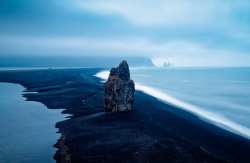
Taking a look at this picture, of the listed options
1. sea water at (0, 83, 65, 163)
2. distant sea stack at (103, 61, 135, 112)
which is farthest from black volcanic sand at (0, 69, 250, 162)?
distant sea stack at (103, 61, 135, 112)

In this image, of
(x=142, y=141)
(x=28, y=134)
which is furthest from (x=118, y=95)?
(x=28, y=134)

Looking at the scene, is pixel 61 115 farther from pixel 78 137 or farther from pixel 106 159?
pixel 106 159

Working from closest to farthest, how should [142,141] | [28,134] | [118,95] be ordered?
[142,141], [28,134], [118,95]

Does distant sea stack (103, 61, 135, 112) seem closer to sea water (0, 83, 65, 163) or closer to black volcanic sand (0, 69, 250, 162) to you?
black volcanic sand (0, 69, 250, 162)

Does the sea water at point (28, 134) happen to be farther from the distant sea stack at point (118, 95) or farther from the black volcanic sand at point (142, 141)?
the distant sea stack at point (118, 95)

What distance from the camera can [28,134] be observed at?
12.7 meters

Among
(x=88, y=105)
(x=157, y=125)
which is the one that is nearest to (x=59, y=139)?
(x=157, y=125)

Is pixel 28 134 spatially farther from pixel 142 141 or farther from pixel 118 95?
pixel 142 141

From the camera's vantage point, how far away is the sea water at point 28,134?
978 centimetres

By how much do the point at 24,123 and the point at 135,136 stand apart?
10.3m

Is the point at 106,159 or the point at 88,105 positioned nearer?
the point at 106,159

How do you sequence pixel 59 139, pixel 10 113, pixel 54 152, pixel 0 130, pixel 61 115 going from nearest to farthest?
pixel 54 152
pixel 59 139
pixel 0 130
pixel 61 115
pixel 10 113

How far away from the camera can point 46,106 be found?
20.5 m

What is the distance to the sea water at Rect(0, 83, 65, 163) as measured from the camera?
9.78m
